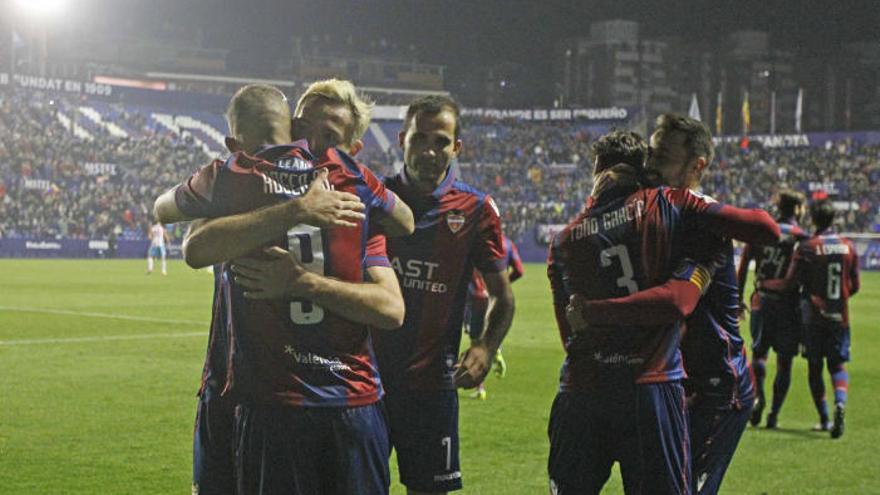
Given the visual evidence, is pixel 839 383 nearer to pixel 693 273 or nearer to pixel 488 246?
pixel 488 246

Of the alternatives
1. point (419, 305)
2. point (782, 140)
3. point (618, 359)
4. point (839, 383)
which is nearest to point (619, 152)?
point (618, 359)

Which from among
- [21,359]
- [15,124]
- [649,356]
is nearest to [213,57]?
[15,124]

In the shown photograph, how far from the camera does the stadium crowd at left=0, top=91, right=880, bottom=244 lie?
179 ft

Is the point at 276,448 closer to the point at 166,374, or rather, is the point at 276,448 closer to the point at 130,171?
the point at 166,374

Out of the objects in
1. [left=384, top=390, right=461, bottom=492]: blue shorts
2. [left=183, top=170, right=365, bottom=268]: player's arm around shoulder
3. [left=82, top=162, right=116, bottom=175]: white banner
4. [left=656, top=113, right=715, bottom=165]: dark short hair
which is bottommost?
[left=384, top=390, right=461, bottom=492]: blue shorts

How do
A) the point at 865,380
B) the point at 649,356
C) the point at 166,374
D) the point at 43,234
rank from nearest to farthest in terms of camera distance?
1. the point at 649,356
2. the point at 166,374
3. the point at 865,380
4. the point at 43,234

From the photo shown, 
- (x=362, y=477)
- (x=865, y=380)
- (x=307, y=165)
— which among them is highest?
(x=307, y=165)

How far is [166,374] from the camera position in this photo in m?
14.5

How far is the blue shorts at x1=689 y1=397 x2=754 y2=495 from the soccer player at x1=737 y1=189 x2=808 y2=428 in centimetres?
593

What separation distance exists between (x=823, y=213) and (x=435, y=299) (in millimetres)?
6798

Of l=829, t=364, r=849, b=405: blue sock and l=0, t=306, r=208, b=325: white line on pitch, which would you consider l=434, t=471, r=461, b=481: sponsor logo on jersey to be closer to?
l=829, t=364, r=849, b=405: blue sock

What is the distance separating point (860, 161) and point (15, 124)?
45.3 meters

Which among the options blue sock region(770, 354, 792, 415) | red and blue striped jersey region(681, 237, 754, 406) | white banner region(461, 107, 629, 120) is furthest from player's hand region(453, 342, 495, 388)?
white banner region(461, 107, 629, 120)

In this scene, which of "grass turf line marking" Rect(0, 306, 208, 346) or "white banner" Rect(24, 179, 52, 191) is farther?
"white banner" Rect(24, 179, 52, 191)
